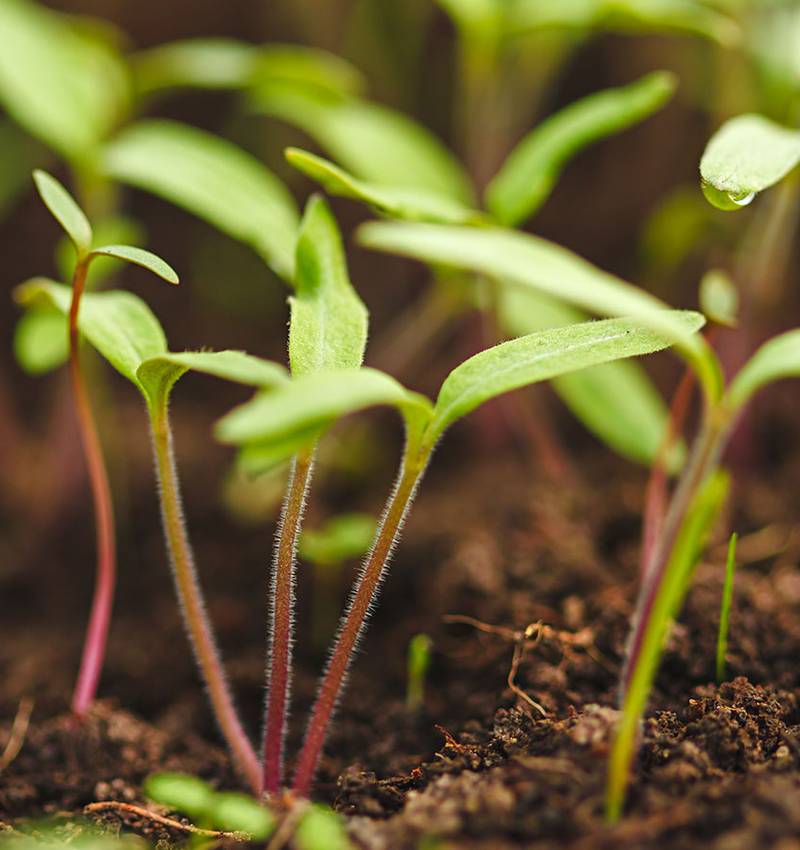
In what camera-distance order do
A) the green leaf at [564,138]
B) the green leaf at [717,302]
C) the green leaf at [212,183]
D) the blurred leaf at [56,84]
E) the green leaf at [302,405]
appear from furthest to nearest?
the blurred leaf at [56,84] → the green leaf at [212,183] → the green leaf at [564,138] → the green leaf at [717,302] → the green leaf at [302,405]

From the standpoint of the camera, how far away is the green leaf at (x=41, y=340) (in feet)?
3.22

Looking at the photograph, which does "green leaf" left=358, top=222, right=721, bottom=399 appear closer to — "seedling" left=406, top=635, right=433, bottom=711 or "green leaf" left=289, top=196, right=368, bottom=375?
"green leaf" left=289, top=196, right=368, bottom=375

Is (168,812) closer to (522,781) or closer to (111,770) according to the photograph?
(111,770)

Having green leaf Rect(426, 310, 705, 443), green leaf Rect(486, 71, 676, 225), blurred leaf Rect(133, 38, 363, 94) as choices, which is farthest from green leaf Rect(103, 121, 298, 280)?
green leaf Rect(426, 310, 705, 443)

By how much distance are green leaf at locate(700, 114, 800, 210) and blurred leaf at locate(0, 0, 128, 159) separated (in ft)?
2.77

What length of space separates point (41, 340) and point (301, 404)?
620 mm

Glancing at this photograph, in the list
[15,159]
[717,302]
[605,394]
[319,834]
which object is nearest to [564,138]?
[717,302]

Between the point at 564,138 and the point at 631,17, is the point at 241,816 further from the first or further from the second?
the point at 631,17

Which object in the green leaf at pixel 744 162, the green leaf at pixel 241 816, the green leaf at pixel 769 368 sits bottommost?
the green leaf at pixel 241 816

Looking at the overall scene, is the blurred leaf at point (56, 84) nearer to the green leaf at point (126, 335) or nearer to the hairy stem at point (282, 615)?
the green leaf at point (126, 335)

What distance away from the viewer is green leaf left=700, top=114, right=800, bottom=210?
0.68 metres

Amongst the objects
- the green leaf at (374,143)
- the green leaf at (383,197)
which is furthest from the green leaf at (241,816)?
the green leaf at (374,143)

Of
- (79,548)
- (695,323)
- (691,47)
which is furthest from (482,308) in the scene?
(691,47)

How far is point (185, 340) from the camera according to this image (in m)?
1.85
